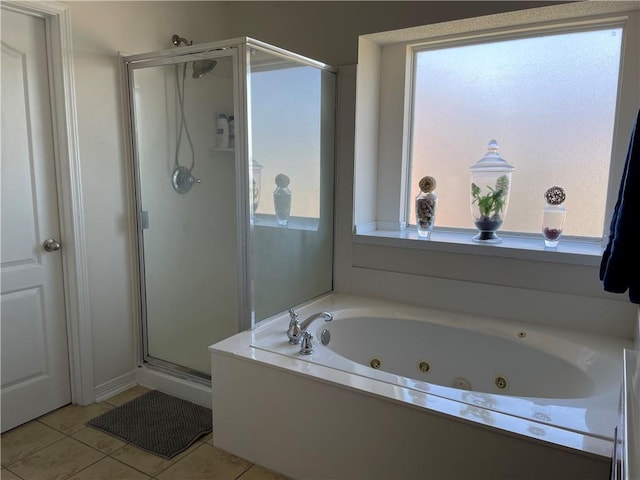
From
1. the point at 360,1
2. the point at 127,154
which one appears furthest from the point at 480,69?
the point at 127,154

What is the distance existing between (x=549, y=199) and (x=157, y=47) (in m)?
2.33

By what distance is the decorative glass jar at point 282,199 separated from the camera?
2441 millimetres

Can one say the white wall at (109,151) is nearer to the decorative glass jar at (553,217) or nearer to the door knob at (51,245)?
the door knob at (51,245)

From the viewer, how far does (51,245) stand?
7.85 ft

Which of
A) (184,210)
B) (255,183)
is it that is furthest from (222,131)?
(184,210)

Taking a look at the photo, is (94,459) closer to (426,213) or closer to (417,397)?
(417,397)

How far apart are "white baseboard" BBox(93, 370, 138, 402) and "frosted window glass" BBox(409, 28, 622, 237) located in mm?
2006

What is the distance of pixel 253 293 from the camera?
2344 mm

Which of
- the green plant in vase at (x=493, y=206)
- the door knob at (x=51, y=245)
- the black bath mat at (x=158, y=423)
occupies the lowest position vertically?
the black bath mat at (x=158, y=423)

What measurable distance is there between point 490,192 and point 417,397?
4.47ft

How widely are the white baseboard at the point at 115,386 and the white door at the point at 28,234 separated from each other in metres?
0.22

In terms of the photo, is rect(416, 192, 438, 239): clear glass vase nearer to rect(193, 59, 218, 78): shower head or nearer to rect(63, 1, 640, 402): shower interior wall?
rect(63, 1, 640, 402): shower interior wall

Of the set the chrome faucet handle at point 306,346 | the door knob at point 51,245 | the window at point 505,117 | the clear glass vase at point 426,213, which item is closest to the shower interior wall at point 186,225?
the door knob at point 51,245

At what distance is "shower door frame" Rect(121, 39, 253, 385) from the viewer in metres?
2.21
